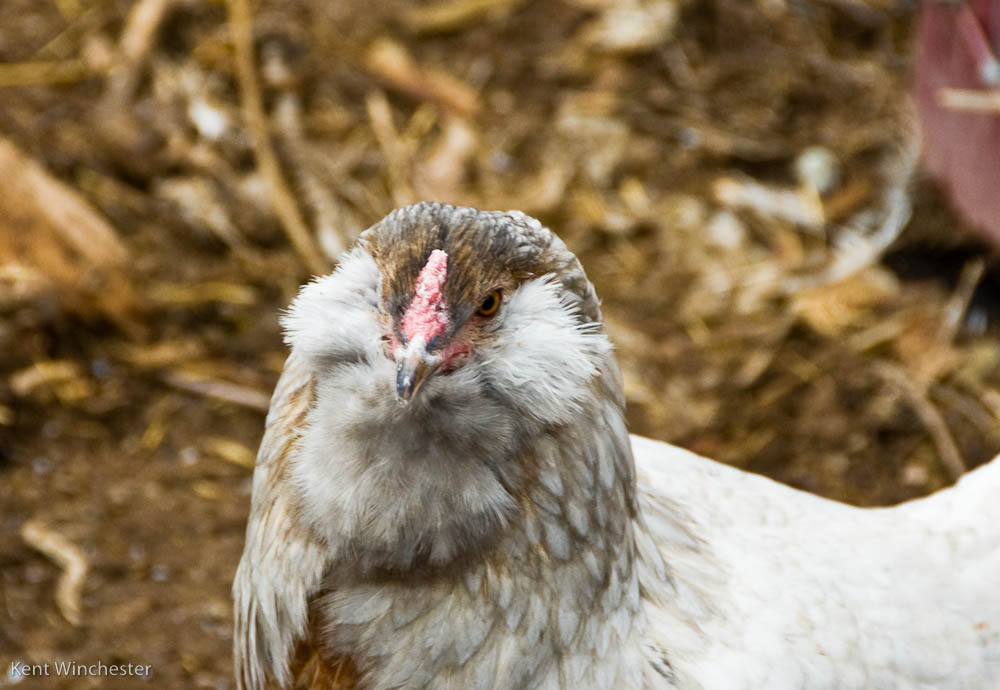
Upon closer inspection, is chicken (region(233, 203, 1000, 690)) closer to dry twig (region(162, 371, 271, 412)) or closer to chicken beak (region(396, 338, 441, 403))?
chicken beak (region(396, 338, 441, 403))

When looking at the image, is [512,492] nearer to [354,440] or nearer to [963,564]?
[354,440]

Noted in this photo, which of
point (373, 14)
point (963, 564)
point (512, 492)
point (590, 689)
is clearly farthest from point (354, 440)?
point (373, 14)

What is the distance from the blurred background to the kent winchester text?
0.07 ft

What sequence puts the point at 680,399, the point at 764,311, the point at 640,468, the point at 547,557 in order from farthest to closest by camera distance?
the point at 764,311, the point at 680,399, the point at 640,468, the point at 547,557

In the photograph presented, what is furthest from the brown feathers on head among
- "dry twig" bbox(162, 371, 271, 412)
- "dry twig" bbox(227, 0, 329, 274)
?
"dry twig" bbox(227, 0, 329, 274)

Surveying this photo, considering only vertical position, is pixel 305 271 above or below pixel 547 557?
below

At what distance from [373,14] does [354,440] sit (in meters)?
3.46

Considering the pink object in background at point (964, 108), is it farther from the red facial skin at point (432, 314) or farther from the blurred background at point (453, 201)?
the red facial skin at point (432, 314)

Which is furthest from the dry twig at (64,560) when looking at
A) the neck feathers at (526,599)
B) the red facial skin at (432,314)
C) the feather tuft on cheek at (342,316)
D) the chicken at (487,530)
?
the red facial skin at (432,314)

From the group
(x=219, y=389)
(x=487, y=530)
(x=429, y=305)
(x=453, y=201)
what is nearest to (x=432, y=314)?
(x=429, y=305)

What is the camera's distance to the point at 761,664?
182 cm

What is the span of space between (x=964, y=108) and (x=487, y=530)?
9.15ft

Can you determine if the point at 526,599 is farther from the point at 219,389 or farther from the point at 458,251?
the point at 219,389

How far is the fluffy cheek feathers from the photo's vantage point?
1464mm
